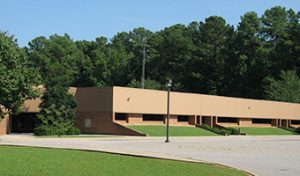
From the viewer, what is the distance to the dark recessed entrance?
61781mm

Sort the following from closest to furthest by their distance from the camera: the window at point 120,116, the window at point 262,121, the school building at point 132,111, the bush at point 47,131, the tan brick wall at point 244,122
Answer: the bush at point 47,131, the school building at point 132,111, the window at point 120,116, the tan brick wall at point 244,122, the window at point 262,121

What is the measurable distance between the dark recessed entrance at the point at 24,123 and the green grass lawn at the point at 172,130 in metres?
11.9

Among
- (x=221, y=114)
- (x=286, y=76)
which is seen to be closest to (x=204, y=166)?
(x=221, y=114)

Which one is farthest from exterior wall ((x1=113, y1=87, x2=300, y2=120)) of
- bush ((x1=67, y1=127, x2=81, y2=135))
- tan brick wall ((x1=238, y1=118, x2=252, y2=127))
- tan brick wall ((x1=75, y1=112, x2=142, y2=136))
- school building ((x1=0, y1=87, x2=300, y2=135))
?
bush ((x1=67, y1=127, x2=81, y2=135))

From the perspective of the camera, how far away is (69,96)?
56.1m

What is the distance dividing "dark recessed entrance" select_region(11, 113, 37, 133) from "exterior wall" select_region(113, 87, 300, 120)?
10541mm

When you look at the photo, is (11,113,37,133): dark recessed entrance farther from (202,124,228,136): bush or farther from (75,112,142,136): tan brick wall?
(202,124,228,136): bush

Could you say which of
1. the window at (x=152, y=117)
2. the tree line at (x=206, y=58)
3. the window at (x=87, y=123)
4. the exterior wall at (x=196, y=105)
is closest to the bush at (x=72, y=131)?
the window at (x=87, y=123)

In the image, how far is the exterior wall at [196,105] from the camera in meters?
60.2

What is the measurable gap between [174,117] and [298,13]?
65.3 metres

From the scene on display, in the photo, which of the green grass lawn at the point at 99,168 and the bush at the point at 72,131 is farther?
the bush at the point at 72,131

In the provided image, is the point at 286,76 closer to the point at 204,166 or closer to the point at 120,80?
the point at 120,80

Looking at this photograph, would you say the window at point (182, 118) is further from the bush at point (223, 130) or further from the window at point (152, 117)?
the window at point (152, 117)

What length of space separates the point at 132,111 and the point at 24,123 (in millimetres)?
12561
